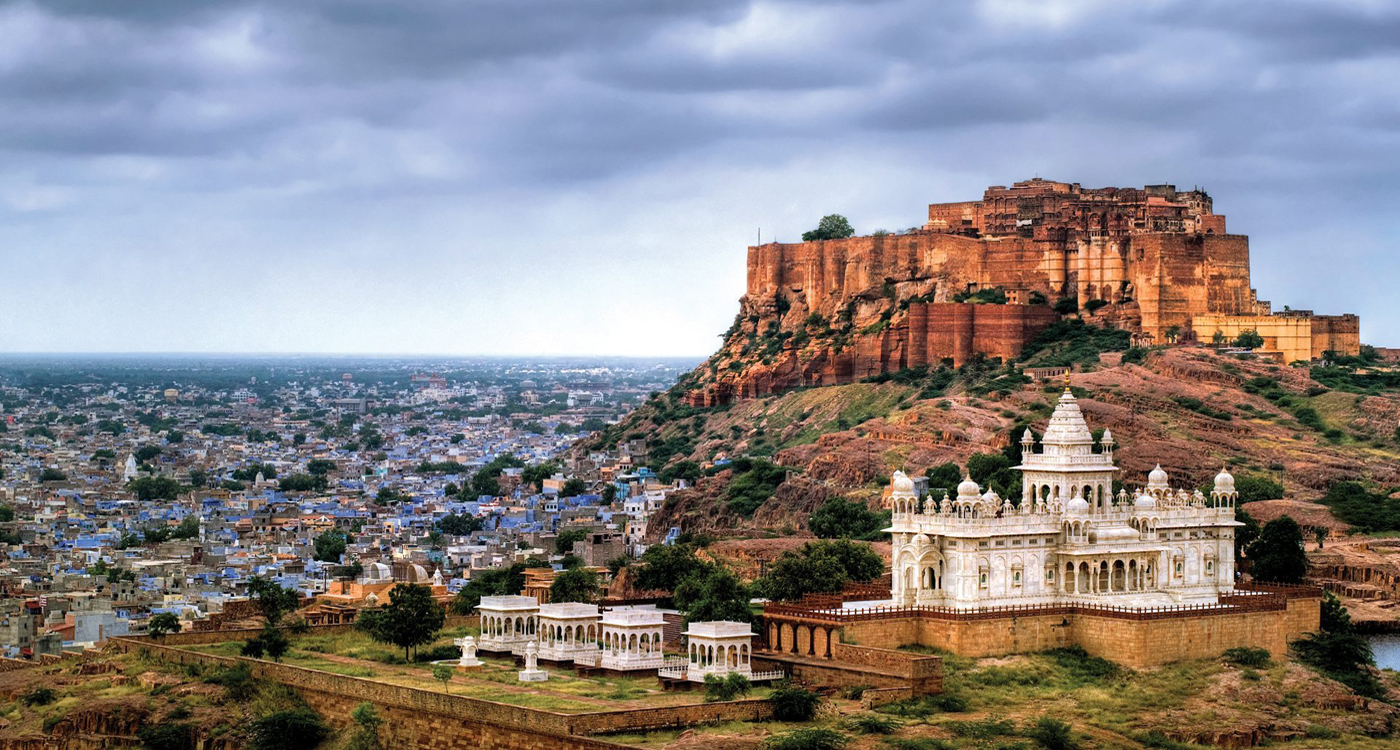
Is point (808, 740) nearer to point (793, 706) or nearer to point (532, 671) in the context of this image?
point (793, 706)

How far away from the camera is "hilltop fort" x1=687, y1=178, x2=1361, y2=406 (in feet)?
333

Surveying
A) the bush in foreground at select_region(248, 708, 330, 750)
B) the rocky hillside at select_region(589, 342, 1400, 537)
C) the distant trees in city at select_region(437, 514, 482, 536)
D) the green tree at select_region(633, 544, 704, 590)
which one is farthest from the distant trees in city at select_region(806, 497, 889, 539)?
the distant trees in city at select_region(437, 514, 482, 536)

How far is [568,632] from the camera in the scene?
56812 mm

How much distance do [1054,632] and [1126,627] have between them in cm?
166

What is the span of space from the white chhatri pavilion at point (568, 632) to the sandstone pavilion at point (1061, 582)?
414 cm

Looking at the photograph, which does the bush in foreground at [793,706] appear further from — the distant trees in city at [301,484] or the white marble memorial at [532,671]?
the distant trees in city at [301,484]

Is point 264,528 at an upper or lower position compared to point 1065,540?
lower

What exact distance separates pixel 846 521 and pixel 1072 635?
2712cm

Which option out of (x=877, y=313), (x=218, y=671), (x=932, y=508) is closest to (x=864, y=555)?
(x=932, y=508)

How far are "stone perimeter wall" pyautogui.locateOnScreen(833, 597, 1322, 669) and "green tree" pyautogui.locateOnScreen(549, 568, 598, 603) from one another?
13.1 meters

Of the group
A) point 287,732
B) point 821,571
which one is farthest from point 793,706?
point 821,571

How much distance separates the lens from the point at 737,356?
404 feet

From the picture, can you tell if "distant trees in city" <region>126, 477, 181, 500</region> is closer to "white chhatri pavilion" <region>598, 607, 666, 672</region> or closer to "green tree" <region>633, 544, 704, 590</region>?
"green tree" <region>633, 544, 704, 590</region>

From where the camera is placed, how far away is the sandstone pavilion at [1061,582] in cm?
5419
